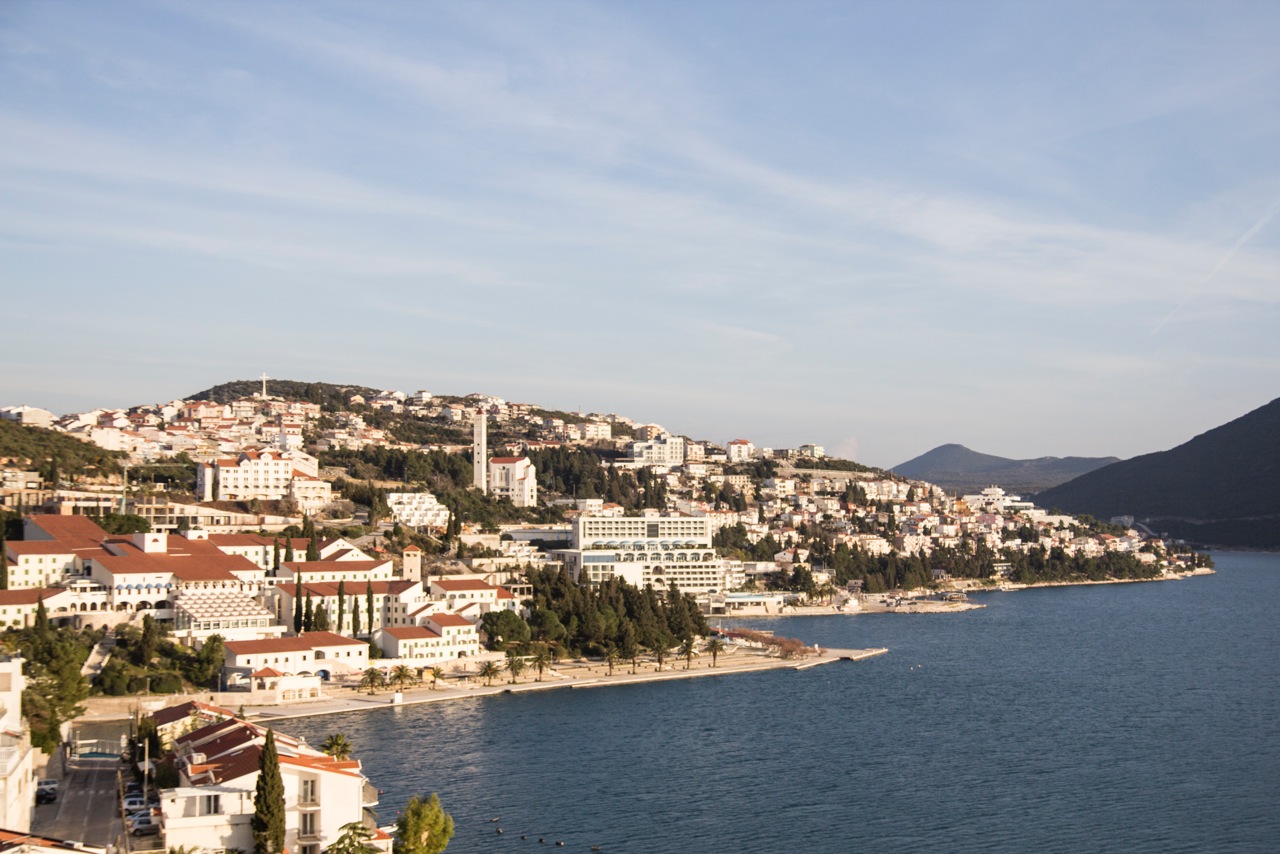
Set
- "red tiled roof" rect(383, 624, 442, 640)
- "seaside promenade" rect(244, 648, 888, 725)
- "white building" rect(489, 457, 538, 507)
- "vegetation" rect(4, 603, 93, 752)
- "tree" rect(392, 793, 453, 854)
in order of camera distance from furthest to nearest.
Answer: "white building" rect(489, 457, 538, 507) < "red tiled roof" rect(383, 624, 442, 640) < "seaside promenade" rect(244, 648, 888, 725) < "vegetation" rect(4, 603, 93, 752) < "tree" rect(392, 793, 453, 854)

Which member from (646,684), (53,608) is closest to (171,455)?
(53,608)

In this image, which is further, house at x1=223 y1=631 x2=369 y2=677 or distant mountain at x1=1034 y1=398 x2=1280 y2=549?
distant mountain at x1=1034 y1=398 x2=1280 y2=549

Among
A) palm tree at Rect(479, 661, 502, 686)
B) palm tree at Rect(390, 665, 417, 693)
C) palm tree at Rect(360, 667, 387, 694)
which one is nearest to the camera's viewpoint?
palm tree at Rect(360, 667, 387, 694)

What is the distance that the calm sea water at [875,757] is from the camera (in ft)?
55.5

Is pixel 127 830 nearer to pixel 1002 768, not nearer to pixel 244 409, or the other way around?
pixel 1002 768

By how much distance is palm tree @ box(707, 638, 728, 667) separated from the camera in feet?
106

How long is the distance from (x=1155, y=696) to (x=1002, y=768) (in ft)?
29.4

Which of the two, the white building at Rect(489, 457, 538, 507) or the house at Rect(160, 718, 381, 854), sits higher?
the white building at Rect(489, 457, 538, 507)

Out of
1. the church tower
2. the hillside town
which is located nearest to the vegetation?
the hillside town

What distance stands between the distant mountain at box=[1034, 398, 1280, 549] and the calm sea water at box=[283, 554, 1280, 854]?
75.8 m

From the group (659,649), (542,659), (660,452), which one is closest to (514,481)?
(660,452)

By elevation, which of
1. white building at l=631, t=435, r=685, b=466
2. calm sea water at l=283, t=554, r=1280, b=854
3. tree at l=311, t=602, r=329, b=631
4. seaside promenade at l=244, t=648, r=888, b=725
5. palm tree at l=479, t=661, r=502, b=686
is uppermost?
white building at l=631, t=435, r=685, b=466

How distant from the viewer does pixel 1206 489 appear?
112812 millimetres

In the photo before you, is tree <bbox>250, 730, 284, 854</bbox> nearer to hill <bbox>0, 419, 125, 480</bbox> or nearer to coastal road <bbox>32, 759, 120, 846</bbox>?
coastal road <bbox>32, 759, 120, 846</bbox>
